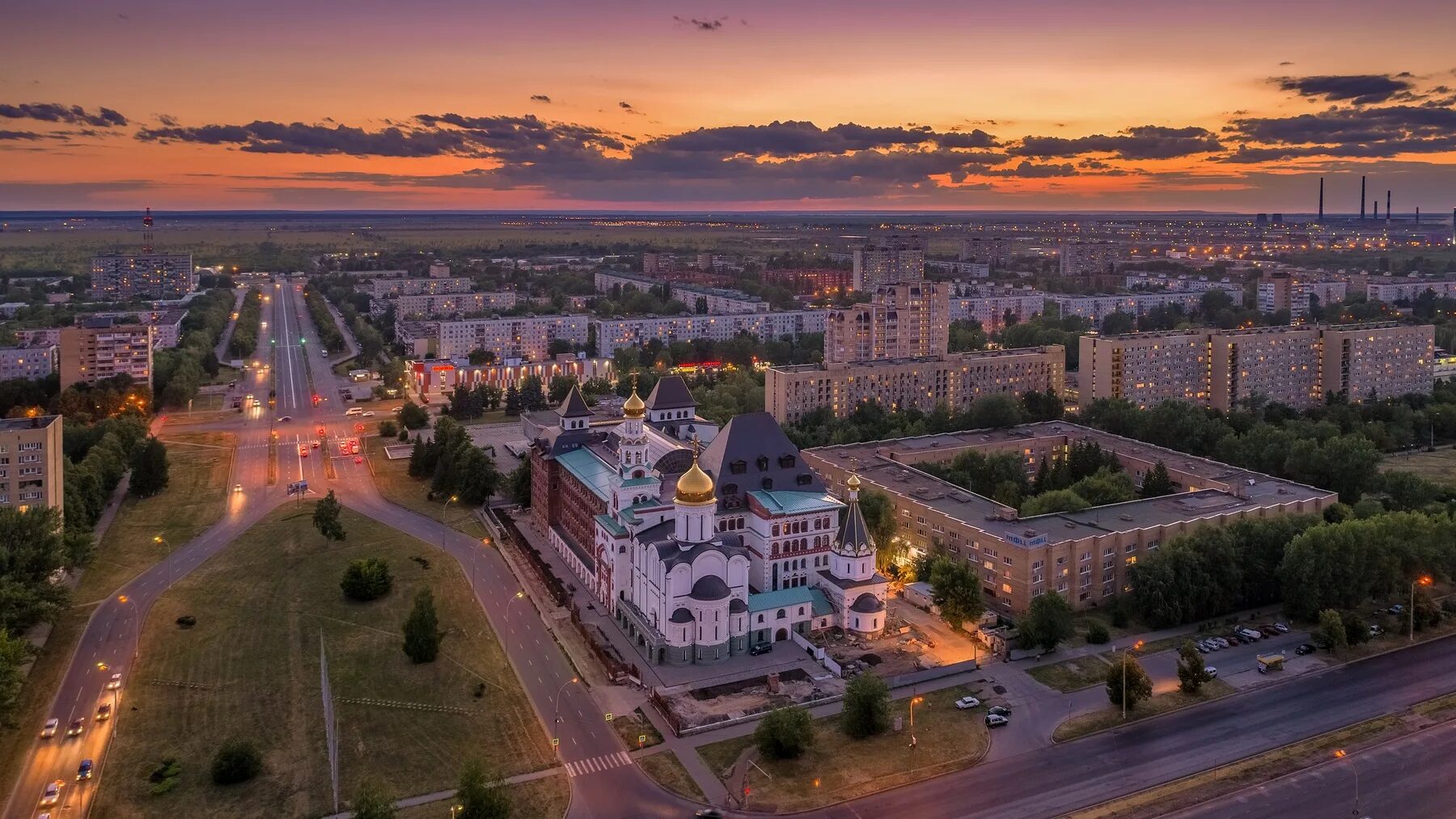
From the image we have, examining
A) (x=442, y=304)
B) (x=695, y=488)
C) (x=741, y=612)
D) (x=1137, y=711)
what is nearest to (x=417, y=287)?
(x=442, y=304)

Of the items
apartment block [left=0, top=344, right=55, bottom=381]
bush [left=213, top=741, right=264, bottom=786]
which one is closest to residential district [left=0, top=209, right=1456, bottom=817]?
bush [left=213, top=741, right=264, bottom=786]

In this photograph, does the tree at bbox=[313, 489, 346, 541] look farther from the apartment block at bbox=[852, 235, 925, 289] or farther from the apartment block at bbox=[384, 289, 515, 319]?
the apartment block at bbox=[852, 235, 925, 289]

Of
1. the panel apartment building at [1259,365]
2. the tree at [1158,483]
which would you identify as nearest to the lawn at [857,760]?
the tree at [1158,483]

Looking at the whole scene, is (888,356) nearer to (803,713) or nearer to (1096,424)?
(1096,424)

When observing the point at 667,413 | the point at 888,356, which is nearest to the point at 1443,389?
the point at 888,356

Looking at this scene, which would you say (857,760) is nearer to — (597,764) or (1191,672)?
(597,764)

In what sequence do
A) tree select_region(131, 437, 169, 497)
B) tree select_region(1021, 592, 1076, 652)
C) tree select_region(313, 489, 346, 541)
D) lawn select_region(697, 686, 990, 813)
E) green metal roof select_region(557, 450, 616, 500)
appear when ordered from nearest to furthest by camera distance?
lawn select_region(697, 686, 990, 813)
tree select_region(1021, 592, 1076, 652)
green metal roof select_region(557, 450, 616, 500)
tree select_region(313, 489, 346, 541)
tree select_region(131, 437, 169, 497)
